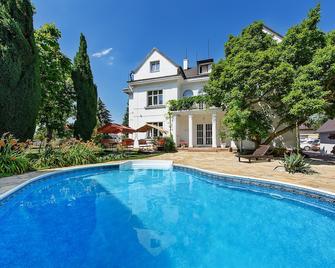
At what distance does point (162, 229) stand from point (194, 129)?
54.7 feet

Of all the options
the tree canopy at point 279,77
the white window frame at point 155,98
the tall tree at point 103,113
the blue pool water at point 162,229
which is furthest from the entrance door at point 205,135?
the tall tree at point 103,113

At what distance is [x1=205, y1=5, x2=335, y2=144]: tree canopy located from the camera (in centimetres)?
1016

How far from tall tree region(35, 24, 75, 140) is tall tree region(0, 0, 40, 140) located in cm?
317

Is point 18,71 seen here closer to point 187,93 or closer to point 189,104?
point 189,104

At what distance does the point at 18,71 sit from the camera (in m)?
9.65

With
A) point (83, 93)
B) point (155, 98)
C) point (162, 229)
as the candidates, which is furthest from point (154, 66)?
point (162, 229)

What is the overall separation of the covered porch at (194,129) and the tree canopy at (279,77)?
16.3ft

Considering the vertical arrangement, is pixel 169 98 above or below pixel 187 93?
below

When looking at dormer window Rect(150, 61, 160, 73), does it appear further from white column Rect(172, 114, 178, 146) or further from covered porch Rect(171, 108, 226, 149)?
white column Rect(172, 114, 178, 146)

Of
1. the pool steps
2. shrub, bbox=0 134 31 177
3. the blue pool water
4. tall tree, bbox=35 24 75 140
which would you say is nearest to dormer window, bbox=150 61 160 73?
tall tree, bbox=35 24 75 140

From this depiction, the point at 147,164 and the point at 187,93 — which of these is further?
the point at 187,93

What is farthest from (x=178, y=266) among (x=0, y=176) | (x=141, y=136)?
(x=141, y=136)

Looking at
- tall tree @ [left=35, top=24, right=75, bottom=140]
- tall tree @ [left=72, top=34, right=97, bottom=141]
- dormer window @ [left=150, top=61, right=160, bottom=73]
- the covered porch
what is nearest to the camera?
tall tree @ [left=35, top=24, right=75, bottom=140]

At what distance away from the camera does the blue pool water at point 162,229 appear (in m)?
3.21
